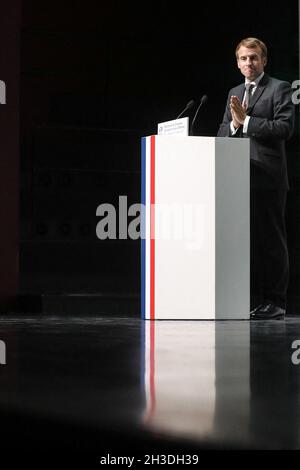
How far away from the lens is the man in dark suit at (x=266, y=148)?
4320 millimetres

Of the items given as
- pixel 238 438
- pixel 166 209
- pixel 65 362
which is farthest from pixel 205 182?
pixel 238 438

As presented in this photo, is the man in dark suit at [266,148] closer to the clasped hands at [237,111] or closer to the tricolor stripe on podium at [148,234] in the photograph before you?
the clasped hands at [237,111]

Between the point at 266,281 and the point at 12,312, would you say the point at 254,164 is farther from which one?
the point at 12,312

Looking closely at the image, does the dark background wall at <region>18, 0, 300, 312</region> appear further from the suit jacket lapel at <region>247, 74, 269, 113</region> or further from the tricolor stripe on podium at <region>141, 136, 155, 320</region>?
the suit jacket lapel at <region>247, 74, 269, 113</region>

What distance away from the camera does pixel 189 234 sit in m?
4.30

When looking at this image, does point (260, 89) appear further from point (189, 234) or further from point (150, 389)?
point (150, 389)

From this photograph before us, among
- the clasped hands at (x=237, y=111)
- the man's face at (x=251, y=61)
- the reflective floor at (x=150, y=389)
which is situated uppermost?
the man's face at (x=251, y=61)

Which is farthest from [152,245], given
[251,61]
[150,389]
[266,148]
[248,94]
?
[150,389]

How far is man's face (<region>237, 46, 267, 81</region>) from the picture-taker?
4320 mm

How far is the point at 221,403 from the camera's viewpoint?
2045 mm

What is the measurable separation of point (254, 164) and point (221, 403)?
2554mm

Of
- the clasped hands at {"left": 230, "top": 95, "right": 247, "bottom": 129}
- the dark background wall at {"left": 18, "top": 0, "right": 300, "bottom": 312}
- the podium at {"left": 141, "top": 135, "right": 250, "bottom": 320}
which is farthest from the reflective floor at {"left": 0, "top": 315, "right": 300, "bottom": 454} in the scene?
the dark background wall at {"left": 18, "top": 0, "right": 300, "bottom": 312}

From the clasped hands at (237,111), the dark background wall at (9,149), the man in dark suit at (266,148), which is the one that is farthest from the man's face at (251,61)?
the dark background wall at (9,149)

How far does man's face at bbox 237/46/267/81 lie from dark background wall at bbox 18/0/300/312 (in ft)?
4.87
